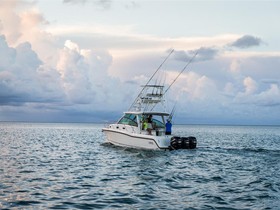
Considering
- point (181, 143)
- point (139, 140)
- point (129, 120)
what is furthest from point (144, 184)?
point (129, 120)

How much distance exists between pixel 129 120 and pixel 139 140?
3.37 metres

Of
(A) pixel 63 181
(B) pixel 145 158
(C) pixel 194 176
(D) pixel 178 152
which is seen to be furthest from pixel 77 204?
(D) pixel 178 152

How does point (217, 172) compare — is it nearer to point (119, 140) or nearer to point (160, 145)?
point (160, 145)

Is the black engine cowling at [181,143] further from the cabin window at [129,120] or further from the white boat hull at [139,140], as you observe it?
the cabin window at [129,120]

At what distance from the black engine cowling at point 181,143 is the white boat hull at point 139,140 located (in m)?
0.63

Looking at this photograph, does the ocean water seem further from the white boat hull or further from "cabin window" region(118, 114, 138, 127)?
"cabin window" region(118, 114, 138, 127)

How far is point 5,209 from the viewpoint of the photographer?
14.5 metres

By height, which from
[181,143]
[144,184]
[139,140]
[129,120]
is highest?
[129,120]

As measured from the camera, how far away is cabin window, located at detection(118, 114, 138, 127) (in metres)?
36.5

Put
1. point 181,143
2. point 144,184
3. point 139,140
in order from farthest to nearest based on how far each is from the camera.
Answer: point 181,143 → point 139,140 → point 144,184

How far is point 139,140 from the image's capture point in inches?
1355

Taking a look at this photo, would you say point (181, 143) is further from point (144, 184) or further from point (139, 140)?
point (144, 184)

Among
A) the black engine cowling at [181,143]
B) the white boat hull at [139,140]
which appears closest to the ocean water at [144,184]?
the white boat hull at [139,140]

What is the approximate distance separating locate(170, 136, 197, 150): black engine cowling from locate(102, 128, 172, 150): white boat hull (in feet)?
2.07
